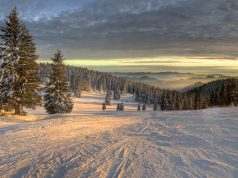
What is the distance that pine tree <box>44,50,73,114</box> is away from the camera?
32.1 meters

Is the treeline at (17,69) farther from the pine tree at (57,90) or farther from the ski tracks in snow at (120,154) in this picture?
the ski tracks in snow at (120,154)

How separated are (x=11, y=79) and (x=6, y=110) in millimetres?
3170

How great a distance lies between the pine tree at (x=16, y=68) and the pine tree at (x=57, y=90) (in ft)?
24.7

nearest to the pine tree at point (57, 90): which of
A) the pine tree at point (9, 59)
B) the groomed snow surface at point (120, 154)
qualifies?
the pine tree at point (9, 59)

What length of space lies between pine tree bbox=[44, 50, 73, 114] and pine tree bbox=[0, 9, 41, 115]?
752cm

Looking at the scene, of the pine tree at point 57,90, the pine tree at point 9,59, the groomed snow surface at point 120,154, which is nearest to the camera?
the groomed snow surface at point 120,154

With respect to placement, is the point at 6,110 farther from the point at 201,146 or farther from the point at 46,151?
the point at 201,146

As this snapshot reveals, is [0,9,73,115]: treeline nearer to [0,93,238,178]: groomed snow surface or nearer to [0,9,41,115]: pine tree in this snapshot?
[0,9,41,115]: pine tree

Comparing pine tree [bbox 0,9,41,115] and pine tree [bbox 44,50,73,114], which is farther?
pine tree [bbox 44,50,73,114]

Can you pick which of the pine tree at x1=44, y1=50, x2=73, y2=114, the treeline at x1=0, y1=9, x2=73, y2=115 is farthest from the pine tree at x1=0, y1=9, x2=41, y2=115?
the pine tree at x1=44, y1=50, x2=73, y2=114

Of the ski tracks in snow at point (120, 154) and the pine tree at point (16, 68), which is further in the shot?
the pine tree at point (16, 68)

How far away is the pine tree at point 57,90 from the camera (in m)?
32.1

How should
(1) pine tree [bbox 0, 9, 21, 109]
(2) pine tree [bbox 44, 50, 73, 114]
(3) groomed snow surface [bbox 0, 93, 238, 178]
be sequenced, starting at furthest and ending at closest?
(2) pine tree [bbox 44, 50, 73, 114], (1) pine tree [bbox 0, 9, 21, 109], (3) groomed snow surface [bbox 0, 93, 238, 178]

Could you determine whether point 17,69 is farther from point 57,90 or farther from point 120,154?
point 120,154
